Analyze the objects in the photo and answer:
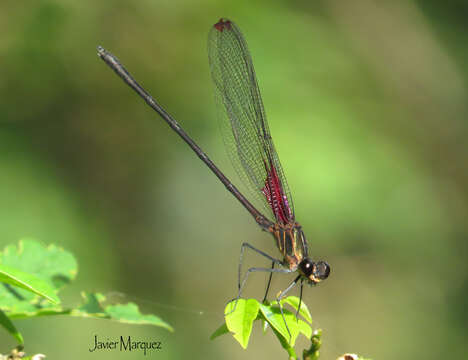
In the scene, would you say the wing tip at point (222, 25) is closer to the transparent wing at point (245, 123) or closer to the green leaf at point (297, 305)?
the transparent wing at point (245, 123)

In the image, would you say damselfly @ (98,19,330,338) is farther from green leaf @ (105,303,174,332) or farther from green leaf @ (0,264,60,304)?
green leaf @ (0,264,60,304)

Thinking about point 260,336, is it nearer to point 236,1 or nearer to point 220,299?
point 220,299

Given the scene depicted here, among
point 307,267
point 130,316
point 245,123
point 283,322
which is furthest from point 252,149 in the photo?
point 283,322

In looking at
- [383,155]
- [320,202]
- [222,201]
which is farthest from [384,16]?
[222,201]

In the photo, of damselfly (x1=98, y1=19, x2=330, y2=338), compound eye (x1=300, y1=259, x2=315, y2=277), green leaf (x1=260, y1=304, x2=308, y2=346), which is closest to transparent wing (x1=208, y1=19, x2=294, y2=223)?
damselfly (x1=98, y1=19, x2=330, y2=338)

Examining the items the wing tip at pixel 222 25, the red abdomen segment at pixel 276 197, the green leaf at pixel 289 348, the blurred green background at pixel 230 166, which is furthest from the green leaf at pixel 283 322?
the blurred green background at pixel 230 166

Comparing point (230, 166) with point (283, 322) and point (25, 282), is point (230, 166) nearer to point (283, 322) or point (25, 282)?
point (283, 322)
